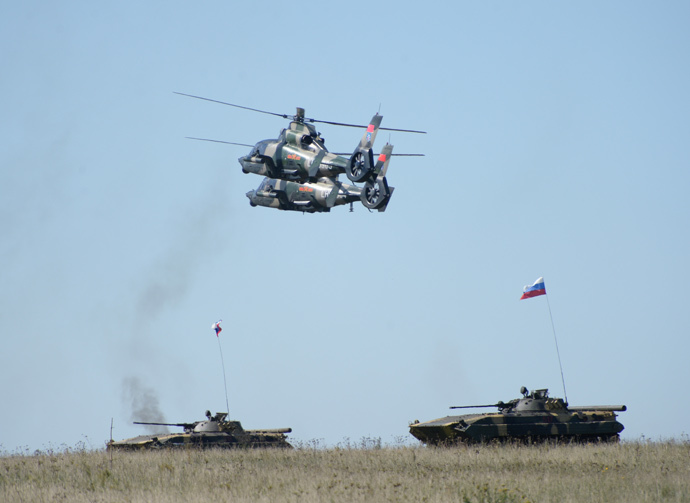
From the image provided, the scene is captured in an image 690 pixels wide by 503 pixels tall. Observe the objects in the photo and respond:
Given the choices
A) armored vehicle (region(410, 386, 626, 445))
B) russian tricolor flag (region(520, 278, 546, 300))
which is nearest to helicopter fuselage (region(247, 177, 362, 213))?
russian tricolor flag (region(520, 278, 546, 300))

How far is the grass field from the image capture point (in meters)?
17.0

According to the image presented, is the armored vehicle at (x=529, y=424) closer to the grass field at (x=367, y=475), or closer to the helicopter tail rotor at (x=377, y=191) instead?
the grass field at (x=367, y=475)

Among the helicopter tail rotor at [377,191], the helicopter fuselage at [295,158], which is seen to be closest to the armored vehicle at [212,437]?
the helicopter tail rotor at [377,191]

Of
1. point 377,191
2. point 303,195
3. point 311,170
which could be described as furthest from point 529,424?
point 303,195

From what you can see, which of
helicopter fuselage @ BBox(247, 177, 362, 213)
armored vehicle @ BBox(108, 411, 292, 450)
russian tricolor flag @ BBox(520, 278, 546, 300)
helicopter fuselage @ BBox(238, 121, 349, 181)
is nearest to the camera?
armored vehicle @ BBox(108, 411, 292, 450)

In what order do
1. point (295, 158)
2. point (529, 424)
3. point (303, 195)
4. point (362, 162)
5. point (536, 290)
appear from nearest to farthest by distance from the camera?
point (529, 424), point (536, 290), point (362, 162), point (295, 158), point (303, 195)

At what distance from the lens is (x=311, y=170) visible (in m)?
41.6

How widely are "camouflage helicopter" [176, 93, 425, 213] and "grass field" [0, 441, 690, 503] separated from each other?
671 inches

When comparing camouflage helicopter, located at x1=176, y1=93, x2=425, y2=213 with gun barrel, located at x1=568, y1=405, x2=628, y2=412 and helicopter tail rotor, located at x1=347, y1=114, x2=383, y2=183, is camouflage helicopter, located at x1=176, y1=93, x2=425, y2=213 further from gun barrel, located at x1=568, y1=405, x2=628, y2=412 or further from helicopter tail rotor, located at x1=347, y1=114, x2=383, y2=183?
gun barrel, located at x1=568, y1=405, x2=628, y2=412

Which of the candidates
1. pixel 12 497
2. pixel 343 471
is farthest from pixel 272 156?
pixel 12 497

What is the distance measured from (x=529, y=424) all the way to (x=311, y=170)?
59.4 ft

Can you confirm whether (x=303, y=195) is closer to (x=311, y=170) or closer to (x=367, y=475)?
(x=311, y=170)

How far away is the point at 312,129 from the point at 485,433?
72.1 feet

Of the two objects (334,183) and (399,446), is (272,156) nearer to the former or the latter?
(334,183)
